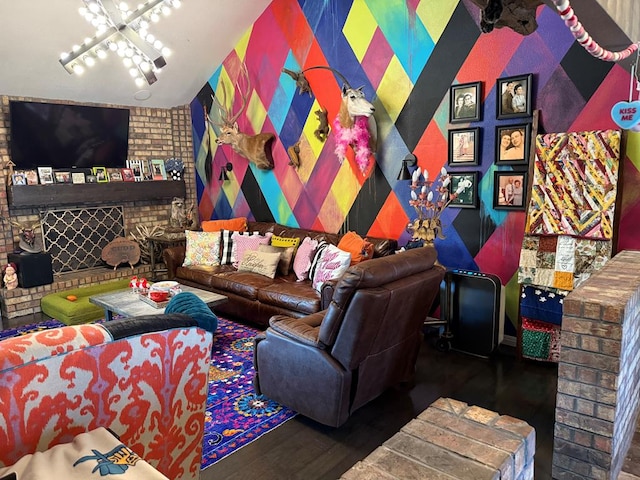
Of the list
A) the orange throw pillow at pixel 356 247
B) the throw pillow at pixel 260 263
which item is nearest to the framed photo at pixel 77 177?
the throw pillow at pixel 260 263

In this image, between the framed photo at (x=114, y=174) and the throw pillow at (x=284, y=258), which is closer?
the throw pillow at (x=284, y=258)

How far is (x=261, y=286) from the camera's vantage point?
14.6 ft

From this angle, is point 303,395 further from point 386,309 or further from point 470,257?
point 470,257

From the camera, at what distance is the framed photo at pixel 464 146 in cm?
391

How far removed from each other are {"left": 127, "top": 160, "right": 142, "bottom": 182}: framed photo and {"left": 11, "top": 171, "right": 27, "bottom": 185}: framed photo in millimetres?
1244

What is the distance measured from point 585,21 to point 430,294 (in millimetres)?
1742

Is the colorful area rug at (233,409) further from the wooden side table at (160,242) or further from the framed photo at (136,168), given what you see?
the framed photo at (136,168)

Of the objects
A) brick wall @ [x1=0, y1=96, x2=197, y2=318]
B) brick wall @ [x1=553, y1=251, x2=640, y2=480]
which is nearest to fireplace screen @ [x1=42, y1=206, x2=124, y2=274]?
brick wall @ [x1=0, y1=96, x2=197, y2=318]

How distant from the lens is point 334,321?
2.54m

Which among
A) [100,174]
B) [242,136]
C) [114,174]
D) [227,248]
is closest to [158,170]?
[114,174]

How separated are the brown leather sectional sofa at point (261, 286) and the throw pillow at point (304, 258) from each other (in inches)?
3.2

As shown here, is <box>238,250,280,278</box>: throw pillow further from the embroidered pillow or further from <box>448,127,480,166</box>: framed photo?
<box>448,127,480,166</box>: framed photo

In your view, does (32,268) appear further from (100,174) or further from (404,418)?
(404,418)

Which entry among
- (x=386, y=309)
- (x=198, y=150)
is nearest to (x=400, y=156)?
(x=386, y=309)
